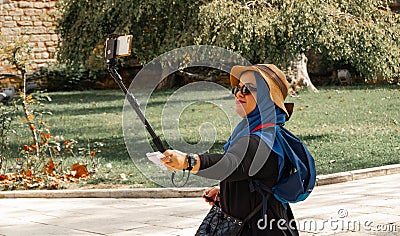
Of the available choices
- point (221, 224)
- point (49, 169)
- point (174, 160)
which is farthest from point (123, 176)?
point (174, 160)

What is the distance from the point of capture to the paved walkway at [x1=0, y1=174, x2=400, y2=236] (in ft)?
19.1

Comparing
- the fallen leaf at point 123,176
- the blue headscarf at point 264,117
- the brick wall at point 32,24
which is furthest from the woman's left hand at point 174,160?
the brick wall at point 32,24

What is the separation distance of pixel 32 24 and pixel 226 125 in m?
13.9

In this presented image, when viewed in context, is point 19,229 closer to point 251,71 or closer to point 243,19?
point 251,71

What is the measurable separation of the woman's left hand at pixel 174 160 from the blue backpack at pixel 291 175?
1.45 ft

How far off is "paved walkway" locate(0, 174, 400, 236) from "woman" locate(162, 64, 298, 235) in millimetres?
2053

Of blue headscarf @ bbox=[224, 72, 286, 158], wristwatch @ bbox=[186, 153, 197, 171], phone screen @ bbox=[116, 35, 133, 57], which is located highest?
phone screen @ bbox=[116, 35, 133, 57]

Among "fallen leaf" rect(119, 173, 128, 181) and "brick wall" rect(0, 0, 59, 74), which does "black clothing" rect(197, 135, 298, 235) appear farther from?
"brick wall" rect(0, 0, 59, 74)

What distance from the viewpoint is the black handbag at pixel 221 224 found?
3557mm

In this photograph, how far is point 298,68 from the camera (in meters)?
21.0

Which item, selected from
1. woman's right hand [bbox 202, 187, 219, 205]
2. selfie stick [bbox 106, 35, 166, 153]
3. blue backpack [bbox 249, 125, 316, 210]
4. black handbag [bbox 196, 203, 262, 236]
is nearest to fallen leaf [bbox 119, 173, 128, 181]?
woman's right hand [bbox 202, 187, 219, 205]

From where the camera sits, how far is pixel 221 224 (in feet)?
11.9

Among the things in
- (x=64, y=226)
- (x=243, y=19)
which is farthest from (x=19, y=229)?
(x=243, y=19)

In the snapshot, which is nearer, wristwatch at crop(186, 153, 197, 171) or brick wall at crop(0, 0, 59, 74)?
wristwatch at crop(186, 153, 197, 171)
